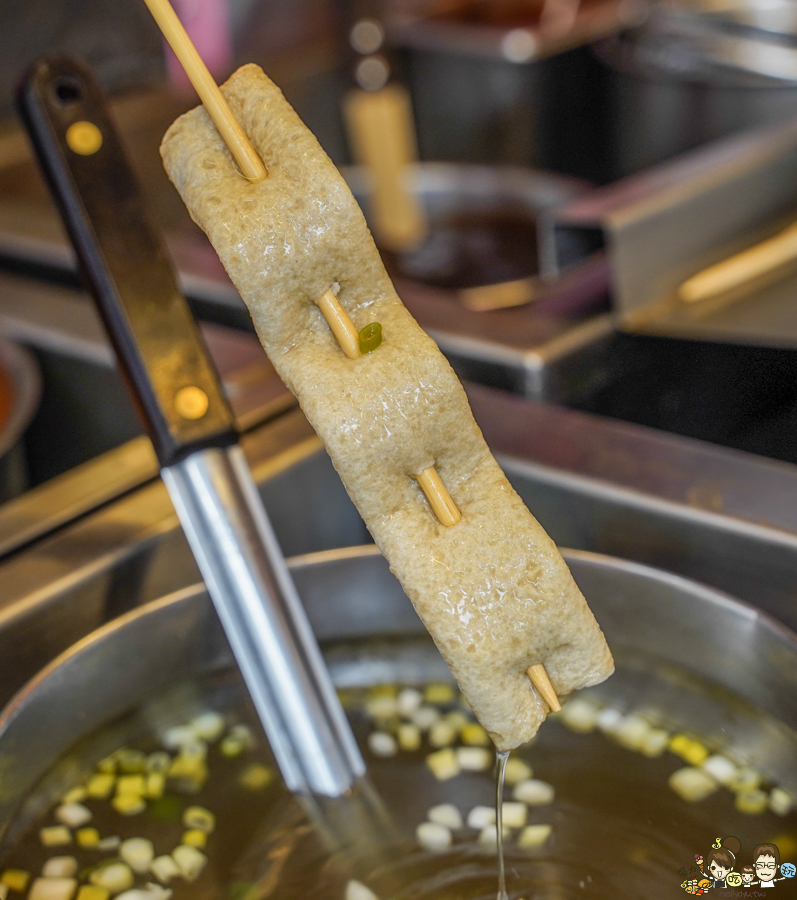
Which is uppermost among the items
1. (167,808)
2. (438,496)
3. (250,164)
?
(250,164)

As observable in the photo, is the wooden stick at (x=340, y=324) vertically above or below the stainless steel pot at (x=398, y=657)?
above

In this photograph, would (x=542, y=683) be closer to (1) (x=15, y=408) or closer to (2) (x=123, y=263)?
(2) (x=123, y=263)

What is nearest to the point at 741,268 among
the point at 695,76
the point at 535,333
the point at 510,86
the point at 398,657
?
the point at 535,333

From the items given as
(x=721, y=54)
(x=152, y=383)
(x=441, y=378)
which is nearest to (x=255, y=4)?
(x=721, y=54)

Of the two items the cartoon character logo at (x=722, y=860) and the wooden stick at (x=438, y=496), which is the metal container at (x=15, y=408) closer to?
the wooden stick at (x=438, y=496)

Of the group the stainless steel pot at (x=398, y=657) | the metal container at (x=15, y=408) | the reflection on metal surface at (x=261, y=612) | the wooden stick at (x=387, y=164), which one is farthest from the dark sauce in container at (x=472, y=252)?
the reflection on metal surface at (x=261, y=612)

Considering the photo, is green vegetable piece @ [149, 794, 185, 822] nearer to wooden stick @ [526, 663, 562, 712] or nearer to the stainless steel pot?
the stainless steel pot

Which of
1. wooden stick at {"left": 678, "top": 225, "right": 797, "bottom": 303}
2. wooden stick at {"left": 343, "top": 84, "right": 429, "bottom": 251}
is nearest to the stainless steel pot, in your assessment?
wooden stick at {"left": 678, "top": 225, "right": 797, "bottom": 303}

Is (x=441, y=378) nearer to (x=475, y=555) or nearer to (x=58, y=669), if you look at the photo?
(x=475, y=555)
